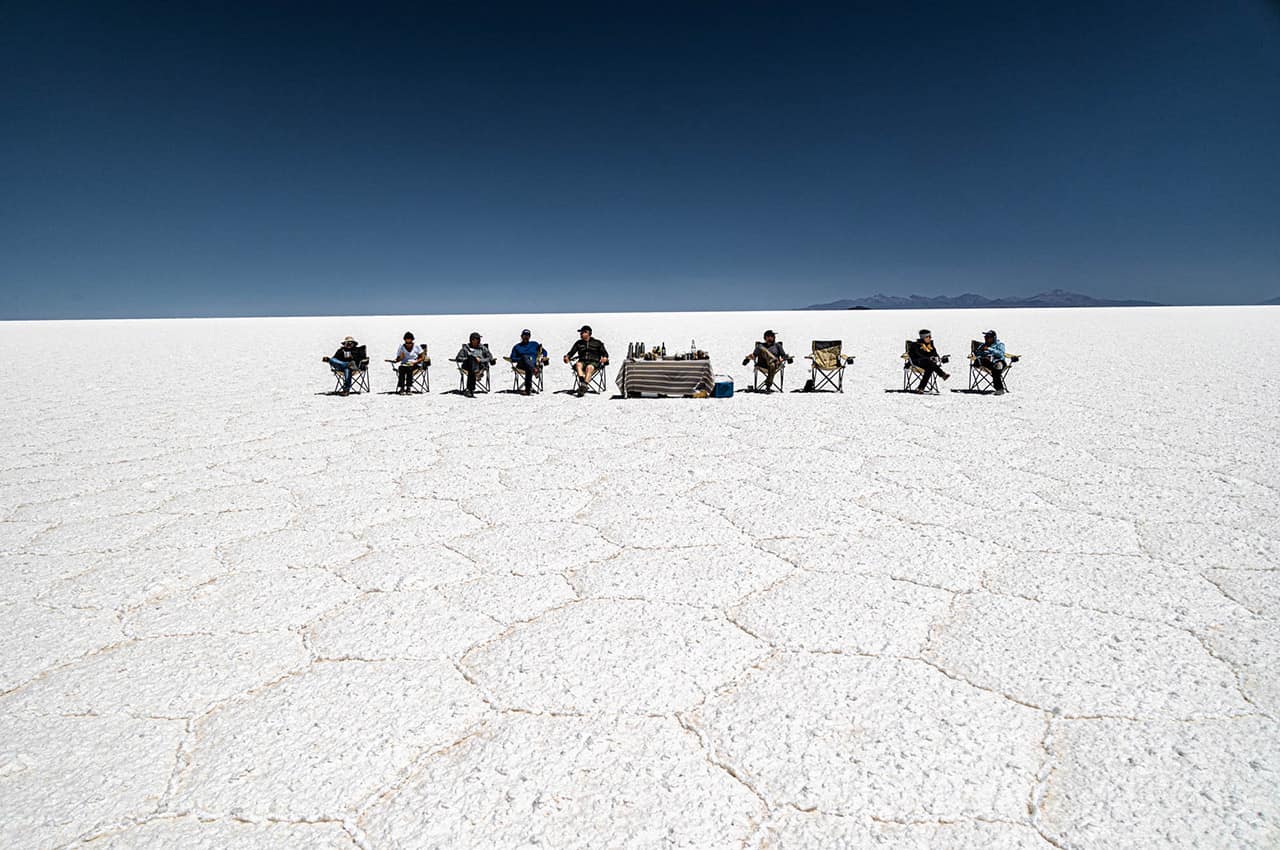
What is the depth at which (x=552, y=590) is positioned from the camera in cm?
278

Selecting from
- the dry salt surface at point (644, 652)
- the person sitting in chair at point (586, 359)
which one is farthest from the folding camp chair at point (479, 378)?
the dry salt surface at point (644, 652)

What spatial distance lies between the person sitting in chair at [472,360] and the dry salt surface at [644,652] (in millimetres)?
4042

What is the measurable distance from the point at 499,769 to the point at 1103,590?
2474 mm

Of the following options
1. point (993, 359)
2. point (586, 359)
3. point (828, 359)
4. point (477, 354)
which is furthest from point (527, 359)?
point (993, 359)

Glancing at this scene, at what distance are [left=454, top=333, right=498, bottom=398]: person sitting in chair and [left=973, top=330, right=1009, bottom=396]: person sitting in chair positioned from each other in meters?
6.61

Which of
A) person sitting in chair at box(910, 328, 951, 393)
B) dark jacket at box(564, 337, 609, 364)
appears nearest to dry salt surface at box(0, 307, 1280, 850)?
person sitting in chair at box(910, 328, 951, 393)

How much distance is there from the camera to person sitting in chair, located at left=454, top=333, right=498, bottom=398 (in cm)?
901

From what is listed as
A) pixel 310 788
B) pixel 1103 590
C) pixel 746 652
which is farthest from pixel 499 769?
pixel 1103 590

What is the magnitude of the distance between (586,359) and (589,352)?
132 mm

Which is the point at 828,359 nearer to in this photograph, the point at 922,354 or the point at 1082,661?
the point at 922,354

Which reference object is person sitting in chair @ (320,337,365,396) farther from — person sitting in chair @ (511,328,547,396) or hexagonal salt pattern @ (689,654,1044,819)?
hexagonal salt pattern @ (689,654,1044,819)

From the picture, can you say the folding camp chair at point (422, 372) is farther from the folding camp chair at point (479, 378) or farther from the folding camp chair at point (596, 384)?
the folding camp chair at point (596, 384)

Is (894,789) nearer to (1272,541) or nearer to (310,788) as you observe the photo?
(310,788)

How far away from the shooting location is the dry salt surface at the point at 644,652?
159 cm
